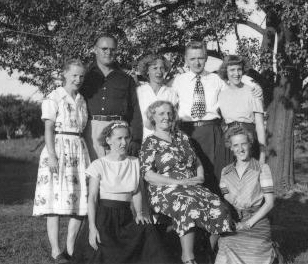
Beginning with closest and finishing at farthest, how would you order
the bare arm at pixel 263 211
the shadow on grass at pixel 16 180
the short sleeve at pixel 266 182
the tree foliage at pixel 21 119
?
the bare arm at pixel 263 211
the short sleeve at pixel 266 182
the shadow on grass at pixel 16 180
the tree foliage at pixel 21 119

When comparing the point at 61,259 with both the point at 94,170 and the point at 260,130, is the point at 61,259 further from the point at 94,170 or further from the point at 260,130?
the point at 260,130

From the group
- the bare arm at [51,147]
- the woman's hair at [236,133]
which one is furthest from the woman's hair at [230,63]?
the bare arm at [51,147]

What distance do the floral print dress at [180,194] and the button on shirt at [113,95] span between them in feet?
1.42

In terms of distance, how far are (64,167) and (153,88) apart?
1.30m

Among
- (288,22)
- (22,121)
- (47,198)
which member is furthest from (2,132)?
(47,198)

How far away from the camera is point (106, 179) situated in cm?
481

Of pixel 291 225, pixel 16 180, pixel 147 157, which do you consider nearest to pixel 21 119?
pixel 16 180

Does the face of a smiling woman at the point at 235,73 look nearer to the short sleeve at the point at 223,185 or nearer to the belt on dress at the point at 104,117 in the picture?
the short sleeve at the point at 223,185

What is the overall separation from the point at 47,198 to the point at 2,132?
34.1 metres

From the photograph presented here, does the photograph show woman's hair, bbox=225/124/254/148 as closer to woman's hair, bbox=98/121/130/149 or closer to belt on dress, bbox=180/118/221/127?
belt on dress, bbox=180/118/221/127

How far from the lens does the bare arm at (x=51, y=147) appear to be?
4840 mm

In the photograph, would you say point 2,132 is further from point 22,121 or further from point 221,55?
point 221,55

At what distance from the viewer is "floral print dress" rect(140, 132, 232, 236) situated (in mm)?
4559

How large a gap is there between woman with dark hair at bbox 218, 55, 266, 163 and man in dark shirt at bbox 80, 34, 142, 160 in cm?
95
